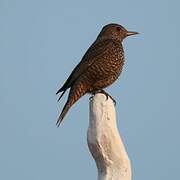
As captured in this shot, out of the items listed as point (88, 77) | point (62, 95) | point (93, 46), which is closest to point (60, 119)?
point (62, 95)

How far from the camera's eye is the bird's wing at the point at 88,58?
9258 millimetres

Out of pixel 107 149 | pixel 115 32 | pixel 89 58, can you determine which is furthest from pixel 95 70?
pixel 107 149

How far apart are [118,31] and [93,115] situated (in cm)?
366

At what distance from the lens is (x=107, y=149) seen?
6539 mm

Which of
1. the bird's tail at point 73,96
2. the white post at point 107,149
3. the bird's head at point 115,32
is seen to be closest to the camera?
the white post at point 107,149

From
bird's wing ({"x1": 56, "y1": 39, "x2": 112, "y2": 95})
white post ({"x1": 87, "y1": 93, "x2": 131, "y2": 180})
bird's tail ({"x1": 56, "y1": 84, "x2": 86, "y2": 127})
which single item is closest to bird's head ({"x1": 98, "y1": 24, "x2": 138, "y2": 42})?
bird's wing ({"x1": 56, "y1": 39, "x2": 112, "y2": 95})

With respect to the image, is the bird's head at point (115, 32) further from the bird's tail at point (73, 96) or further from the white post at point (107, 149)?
the white post at point (107, 149)

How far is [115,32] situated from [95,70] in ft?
3.30

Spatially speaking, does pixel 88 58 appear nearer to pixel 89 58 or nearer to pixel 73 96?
pixel 89 58

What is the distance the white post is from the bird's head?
360 centimetres

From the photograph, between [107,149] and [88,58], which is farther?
[88,58]

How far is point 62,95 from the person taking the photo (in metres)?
8.97

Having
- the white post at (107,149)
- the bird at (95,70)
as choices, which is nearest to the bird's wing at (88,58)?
the bird at (95,70)

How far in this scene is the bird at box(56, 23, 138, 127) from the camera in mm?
9234
